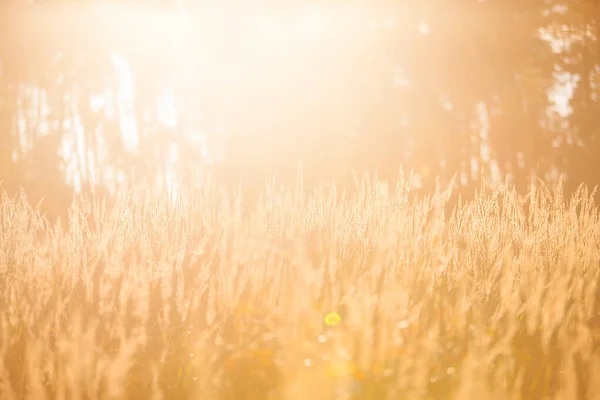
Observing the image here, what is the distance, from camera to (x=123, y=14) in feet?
32.9

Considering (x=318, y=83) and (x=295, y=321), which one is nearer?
(x=295, y=321)

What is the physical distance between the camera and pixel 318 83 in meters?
9.81

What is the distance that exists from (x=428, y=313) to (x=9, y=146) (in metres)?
8.73

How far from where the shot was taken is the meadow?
7.12ft

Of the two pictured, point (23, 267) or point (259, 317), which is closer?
point (259, 317)

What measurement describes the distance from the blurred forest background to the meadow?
230 inches

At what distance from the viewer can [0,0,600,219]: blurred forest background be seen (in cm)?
952

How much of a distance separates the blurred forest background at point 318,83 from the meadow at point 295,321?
19.1 ft

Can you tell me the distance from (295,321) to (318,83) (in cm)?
785

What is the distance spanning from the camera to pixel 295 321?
94.8 inches

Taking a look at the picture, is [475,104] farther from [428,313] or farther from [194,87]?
[428,313]

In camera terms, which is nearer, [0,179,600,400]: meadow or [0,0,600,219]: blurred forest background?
[0,179,600,400]: meadow

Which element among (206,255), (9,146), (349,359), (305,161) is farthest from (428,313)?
(9,146)

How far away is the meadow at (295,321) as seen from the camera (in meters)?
2.17
